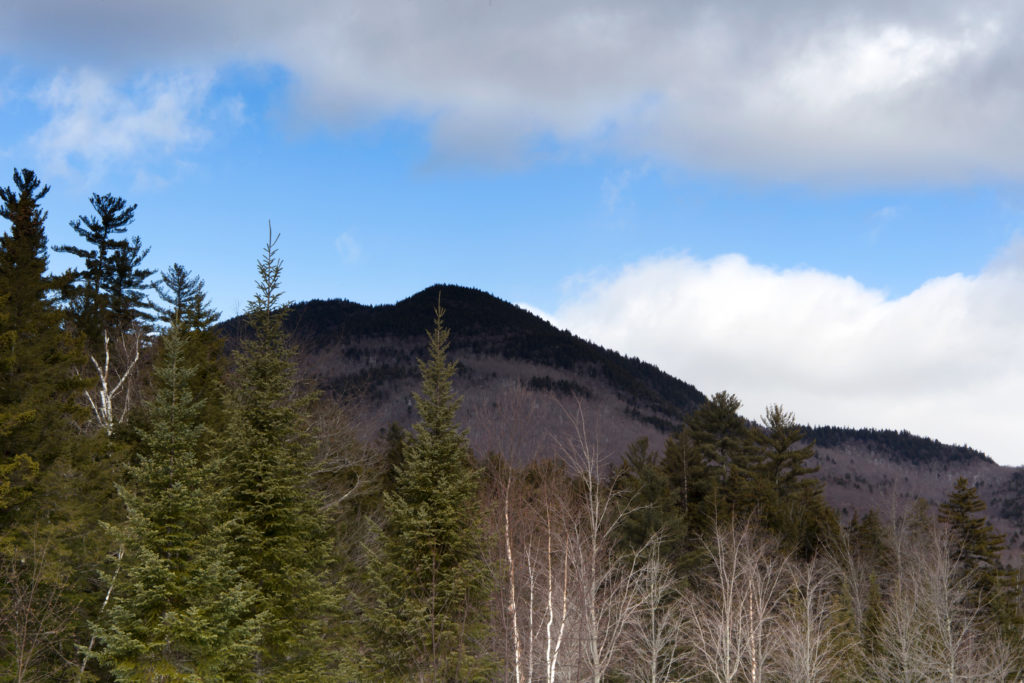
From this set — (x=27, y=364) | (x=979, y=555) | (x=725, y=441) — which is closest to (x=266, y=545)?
(x=27, y=364)

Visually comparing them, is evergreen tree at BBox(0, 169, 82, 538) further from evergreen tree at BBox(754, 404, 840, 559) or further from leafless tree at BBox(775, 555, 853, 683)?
evergreen tree at BBox(754, 404, 840, 559)

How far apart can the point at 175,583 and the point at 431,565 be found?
764 cm

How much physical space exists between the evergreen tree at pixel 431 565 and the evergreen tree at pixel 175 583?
4335 millimetres

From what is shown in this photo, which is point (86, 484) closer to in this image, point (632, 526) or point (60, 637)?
point (60, 637)

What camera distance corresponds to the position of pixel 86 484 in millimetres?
23016

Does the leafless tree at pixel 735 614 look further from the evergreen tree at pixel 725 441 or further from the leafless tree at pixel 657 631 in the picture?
the evergreen tree at pixel 725 441

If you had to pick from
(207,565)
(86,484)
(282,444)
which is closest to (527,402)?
(282,444)

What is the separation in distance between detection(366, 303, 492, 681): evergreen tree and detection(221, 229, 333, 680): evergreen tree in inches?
78.1

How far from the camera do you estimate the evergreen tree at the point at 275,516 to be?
21797 mm

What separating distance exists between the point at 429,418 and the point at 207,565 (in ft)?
28.4

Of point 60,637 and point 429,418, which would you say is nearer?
point 60,637

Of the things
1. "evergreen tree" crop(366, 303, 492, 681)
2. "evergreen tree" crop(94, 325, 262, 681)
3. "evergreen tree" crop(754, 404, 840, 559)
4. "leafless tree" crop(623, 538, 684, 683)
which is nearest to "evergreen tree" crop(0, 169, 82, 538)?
"evergreen tree" crop(94, 325, 262, 681)

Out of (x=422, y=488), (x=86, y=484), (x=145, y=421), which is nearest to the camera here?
(x=86, y=484)

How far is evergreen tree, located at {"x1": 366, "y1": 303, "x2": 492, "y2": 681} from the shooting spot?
22.9m
